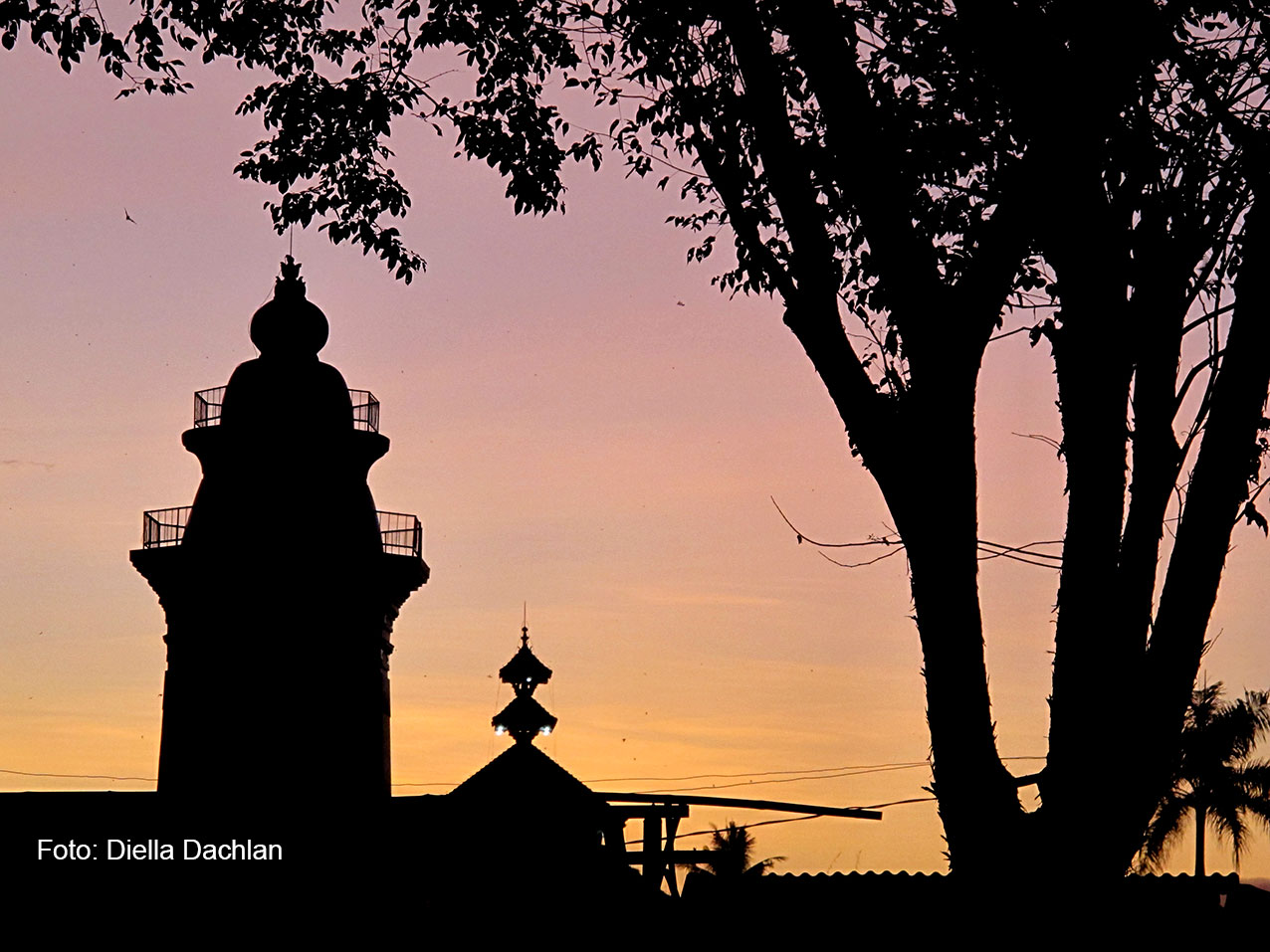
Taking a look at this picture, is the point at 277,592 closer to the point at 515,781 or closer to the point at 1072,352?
the point at 515,781

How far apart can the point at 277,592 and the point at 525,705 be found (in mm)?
16294

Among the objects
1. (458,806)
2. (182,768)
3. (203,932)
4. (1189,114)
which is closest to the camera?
(1189,114)

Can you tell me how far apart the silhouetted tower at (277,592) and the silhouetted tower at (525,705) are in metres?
15.4

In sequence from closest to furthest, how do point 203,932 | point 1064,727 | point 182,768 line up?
point 1064,727 → point 203,932 → point 182,768

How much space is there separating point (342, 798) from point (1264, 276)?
92.1 ft

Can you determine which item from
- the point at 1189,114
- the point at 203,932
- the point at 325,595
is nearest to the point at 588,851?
the point at 203,932

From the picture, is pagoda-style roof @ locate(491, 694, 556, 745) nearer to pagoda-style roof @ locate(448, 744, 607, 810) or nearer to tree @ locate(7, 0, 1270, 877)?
pagoda-style roof @ locate(448, 744, 607, 810)

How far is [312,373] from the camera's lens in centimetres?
3459

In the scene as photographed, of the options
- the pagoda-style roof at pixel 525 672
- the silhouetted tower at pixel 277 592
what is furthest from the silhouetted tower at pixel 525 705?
the silhouetted tower at pixel 277 592

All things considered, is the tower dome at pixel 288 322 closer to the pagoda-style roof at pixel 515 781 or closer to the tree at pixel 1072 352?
the pagoda-style roof at pixel 515 781

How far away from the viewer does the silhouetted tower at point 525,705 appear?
1828 cm

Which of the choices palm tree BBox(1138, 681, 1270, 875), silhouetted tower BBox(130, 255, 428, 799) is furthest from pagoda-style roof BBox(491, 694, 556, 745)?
palm tree BBox(1138, 681, 1270, 875)

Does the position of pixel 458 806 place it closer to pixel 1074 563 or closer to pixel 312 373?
pixel 1074 563

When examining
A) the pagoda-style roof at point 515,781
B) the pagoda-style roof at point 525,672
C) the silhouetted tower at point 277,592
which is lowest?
the pagoda-style roof at point 515,781
